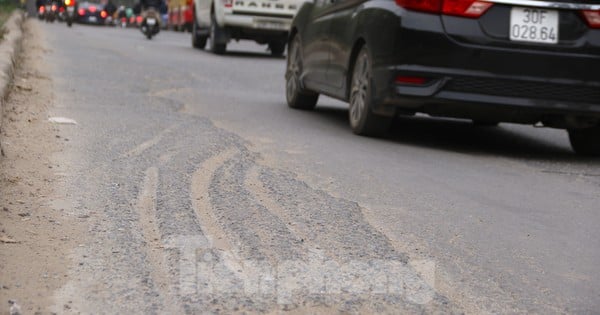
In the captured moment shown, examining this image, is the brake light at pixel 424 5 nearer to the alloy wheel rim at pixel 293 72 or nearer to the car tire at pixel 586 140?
the car tire at pixel 586 140

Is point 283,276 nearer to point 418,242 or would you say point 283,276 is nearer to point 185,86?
point 418,242

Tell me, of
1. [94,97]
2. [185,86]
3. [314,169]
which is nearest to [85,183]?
[314,169]

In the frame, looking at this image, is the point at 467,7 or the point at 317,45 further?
the point at 317,45

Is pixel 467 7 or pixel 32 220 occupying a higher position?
pixel 467 7

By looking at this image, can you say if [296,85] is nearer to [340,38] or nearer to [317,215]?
[340,38]

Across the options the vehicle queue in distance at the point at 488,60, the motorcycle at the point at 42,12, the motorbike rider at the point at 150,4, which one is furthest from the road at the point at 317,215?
the motorcycle at the point at 42,12

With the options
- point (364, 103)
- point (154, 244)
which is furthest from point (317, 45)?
point (154, 244)

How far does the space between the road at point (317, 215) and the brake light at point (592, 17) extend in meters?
0.96

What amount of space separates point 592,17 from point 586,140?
44.6 inches

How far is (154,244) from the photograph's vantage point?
4879 mm

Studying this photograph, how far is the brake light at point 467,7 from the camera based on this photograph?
8.45 m

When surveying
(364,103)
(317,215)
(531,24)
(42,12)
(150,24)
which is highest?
(531,24)

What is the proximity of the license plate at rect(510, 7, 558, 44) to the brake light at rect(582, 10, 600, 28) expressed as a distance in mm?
227

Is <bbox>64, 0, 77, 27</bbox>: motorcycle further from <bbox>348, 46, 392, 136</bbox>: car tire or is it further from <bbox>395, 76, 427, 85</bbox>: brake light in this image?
<bbox>395, 76, 427, 85</bbox>: brake light
